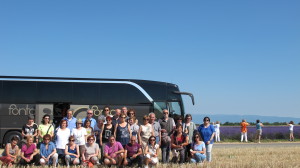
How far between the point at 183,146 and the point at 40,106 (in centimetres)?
975

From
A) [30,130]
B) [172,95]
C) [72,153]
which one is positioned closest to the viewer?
[72,153]

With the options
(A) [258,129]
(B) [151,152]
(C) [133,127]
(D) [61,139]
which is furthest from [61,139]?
(A) [258,129]

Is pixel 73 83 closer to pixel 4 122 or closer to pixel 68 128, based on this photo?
pixel 4 122

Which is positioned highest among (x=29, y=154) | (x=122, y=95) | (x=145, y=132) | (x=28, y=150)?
(x=122, y=95)

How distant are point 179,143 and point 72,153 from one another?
128 inches

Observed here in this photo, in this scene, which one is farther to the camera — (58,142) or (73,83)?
(73,83)

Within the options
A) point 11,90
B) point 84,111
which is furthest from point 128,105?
point 11,90

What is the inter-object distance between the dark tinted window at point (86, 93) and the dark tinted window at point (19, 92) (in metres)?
2.00

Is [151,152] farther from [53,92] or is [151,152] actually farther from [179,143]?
[53,92]

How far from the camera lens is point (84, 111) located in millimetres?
20234

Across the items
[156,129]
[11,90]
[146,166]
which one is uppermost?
A: [11,90]

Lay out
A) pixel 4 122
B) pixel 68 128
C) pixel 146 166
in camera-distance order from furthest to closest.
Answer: pixel 4 122 → pixel 68 128 → pixel 146 166

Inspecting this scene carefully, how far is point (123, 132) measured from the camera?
11680 millimetres

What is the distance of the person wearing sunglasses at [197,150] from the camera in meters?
A: 12.3
